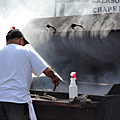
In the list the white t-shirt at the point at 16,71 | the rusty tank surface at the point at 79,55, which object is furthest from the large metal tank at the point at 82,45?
the white t-shirt at the point at 16,71

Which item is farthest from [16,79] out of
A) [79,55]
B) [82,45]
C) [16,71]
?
[79,55]

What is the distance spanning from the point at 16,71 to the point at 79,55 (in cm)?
192

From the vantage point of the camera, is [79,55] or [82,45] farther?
[79,55]

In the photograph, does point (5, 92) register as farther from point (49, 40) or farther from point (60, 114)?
point (49, 40)

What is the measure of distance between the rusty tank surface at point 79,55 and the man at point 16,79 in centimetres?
47

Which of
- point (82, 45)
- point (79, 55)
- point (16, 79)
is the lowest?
point (16, 79)

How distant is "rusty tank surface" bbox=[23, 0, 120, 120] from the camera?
10.1 feet

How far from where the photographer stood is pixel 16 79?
257cm

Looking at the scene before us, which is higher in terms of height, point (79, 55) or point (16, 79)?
point (79, 55)

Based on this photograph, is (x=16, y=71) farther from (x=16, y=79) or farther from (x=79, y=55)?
(x=79, y=55)

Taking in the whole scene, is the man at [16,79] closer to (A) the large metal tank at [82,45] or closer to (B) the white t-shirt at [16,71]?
(B) the white t-shirt at [16,71]

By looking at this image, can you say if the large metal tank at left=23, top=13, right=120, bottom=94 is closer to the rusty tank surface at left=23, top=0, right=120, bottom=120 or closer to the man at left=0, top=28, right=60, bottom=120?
the rusty tank surface at left=23, top=0, right=120, bottom=120

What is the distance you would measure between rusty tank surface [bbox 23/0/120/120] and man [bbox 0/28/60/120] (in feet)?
1.53

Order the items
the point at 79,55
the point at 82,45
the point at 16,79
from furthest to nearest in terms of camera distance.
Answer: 1. the point at 79,55
2. the point at 82,45
3. the point at 16,79
